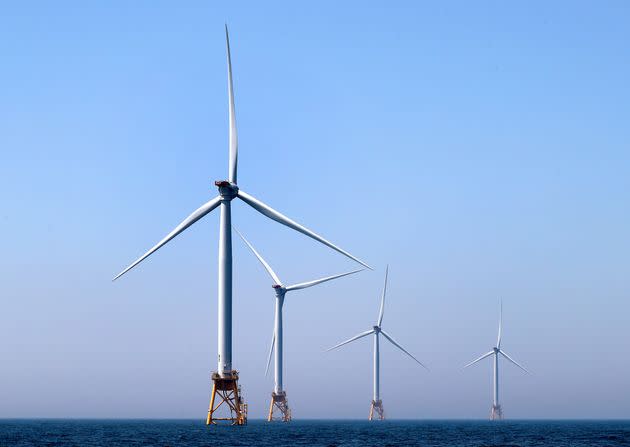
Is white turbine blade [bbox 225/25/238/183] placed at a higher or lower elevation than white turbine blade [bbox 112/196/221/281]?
higher

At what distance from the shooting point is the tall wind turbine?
11738cm

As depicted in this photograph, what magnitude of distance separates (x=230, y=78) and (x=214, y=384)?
42542 mm

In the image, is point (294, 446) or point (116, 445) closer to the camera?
point (294, 446)

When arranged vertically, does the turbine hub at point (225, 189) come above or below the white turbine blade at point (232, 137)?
below

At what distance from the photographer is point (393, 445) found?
10738 centimetres

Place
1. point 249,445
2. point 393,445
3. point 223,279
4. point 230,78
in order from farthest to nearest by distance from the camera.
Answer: point 230,78 → point 223,279 → point 393,445 → point 249,445

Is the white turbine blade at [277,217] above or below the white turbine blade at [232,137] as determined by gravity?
below

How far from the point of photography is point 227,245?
119 metres

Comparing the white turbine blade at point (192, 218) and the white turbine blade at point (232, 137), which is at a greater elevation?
the white turbine blade at point (232, 137)

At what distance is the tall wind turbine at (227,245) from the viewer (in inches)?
4621

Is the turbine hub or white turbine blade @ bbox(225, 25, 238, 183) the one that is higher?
white turbine blade @ bbox(225, 25, 238, 183)

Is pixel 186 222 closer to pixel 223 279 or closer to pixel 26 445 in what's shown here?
pixel 223 279

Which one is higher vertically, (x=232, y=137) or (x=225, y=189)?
(x=232, y=137)

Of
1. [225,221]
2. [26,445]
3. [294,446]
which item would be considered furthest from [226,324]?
[26,445]
